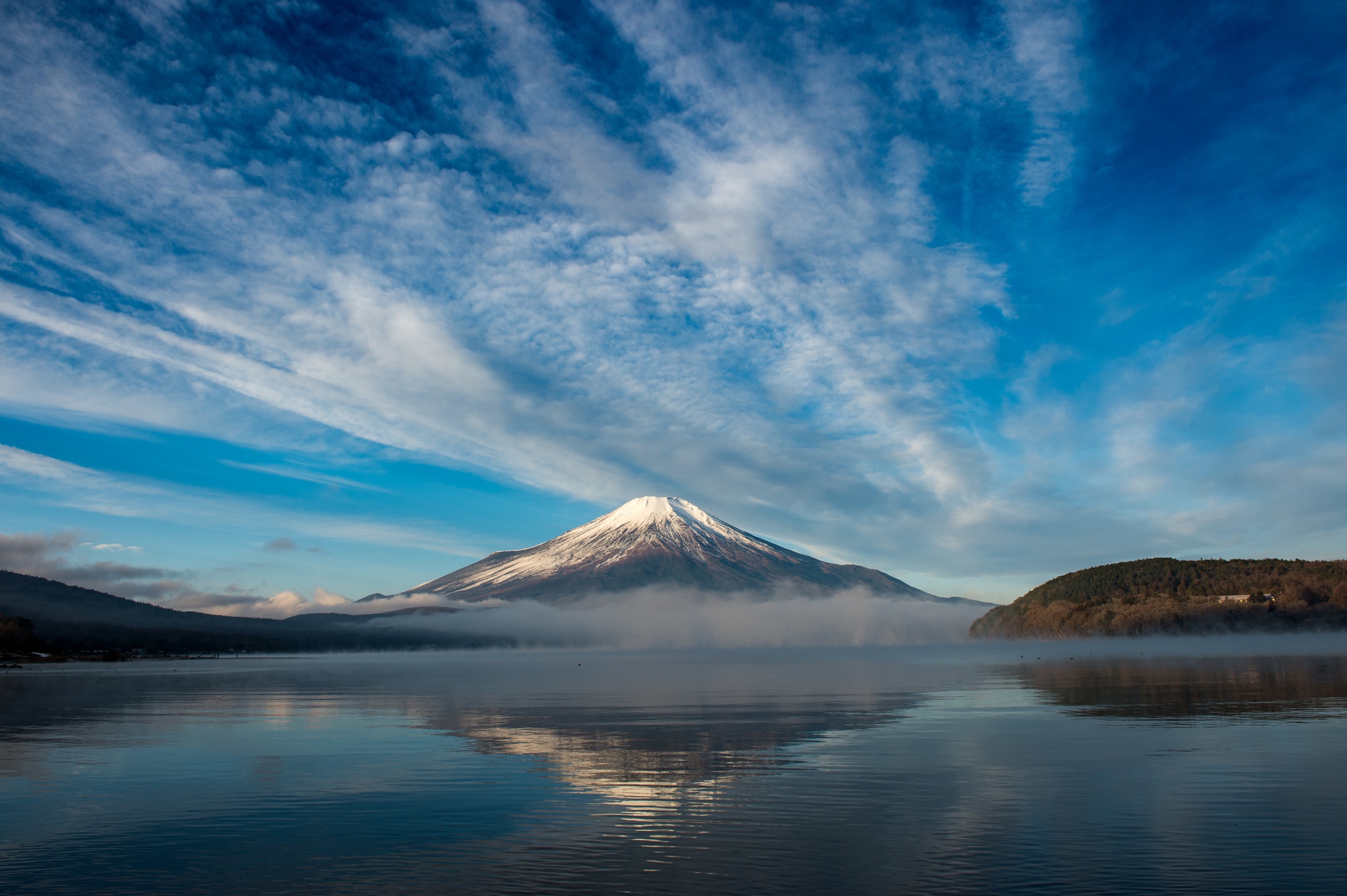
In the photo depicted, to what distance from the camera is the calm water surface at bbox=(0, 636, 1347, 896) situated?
17.8 meters

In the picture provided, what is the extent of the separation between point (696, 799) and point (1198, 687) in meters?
51.7

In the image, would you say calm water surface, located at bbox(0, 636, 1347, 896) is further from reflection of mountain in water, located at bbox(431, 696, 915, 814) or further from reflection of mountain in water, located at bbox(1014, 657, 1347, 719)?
reflection of mountain in water, located at bbox(1014, 657, 1347, 719)

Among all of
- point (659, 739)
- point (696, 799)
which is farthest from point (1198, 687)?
point (696, 799)

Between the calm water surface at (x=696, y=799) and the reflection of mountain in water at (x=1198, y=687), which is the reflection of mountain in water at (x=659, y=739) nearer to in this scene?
the calm water surface at (x=696, y=799)

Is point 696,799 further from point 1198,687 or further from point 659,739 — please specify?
point 1198,687

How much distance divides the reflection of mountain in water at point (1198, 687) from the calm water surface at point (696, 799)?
0.67 metres

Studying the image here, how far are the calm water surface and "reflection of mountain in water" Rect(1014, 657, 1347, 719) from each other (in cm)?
67

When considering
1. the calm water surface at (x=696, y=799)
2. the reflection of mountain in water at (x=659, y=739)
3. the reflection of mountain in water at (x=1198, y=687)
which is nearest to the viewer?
the calm water surface at (x=696, y=799)

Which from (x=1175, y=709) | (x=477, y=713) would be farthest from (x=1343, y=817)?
(x=477, y=713)

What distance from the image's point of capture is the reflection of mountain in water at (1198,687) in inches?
1796

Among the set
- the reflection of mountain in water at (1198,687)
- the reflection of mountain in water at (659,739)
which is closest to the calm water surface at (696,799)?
the reflection of mountain in water at (659,739)

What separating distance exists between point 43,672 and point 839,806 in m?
147

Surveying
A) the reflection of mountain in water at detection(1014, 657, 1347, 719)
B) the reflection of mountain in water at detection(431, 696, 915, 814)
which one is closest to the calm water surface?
the reflection of mountain in water at detection(431, 696, 915, 814)

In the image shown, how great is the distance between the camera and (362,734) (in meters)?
42.3
